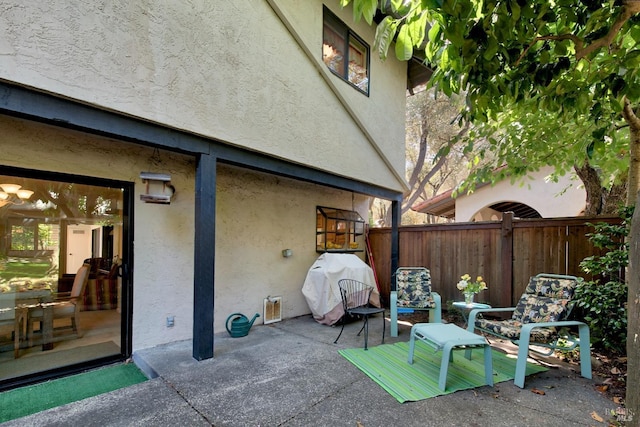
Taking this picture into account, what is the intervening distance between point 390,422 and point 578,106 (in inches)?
128

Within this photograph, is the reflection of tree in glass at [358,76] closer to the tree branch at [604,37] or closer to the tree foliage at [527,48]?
the tree foliage at [527,48]

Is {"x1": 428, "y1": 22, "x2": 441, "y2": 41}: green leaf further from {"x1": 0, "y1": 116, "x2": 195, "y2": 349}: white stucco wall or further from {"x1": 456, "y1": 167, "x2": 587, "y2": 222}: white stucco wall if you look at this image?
{"x1": 456, "y1": 167, "x2": 587, "y2": 222}: white stucco wall

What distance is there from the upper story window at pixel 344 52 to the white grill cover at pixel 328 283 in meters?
3.36

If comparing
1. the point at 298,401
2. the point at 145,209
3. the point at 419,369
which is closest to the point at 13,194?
the point at 145,209

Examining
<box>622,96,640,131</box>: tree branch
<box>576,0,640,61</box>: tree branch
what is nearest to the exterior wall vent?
<box>576,0,640,61</box>: tree branch

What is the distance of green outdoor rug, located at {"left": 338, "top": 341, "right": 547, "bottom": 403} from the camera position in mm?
3160

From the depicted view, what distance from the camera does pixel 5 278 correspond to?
3.38 meters

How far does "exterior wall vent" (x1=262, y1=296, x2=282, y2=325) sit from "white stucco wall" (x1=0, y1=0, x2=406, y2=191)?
2471 mm

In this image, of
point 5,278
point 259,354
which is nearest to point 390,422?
point 259,354

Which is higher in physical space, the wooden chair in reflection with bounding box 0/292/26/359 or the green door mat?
the wooden chair in reflection with bounding box 0/292/26/359

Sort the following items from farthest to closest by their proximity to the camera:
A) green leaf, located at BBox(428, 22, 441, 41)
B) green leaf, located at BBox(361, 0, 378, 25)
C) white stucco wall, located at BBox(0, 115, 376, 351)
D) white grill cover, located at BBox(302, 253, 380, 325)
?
white grill cover, located at BBox(302, 253, 380, 325) < white stucco wall, located at BBox(0, 115, 376, 351) < green leaf, located at BBox(428, 22, 441, 41) < green leaf, located at BBox(361, 0, 378, 25)

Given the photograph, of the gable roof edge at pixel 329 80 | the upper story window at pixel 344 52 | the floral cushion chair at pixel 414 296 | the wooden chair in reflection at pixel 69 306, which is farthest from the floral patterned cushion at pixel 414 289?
the wooden chair in reflection at pixel 69 306

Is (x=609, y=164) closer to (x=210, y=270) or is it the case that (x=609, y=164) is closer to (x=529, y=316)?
(x=529, y=316)

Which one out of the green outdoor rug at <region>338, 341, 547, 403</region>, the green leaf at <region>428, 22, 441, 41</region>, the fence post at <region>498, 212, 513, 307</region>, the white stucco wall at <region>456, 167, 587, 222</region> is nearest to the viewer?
the green leaf at <region>428, 22, 441, 41</region>
